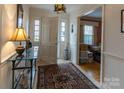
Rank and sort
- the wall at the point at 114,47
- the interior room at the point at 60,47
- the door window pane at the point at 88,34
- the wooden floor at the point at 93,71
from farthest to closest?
1. the door window pane at the point at 88,34
2. the wooden floor at the point at 93,71
3. the wall at the point at 114,47
4. the interior room at the point at 60,47

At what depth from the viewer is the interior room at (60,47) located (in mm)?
2746

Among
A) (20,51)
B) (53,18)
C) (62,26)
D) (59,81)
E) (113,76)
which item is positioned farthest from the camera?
(62,26)

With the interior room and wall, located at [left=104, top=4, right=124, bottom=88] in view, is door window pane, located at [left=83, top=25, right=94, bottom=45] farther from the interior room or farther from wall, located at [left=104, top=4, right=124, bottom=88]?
wall, located at [left=104, top=4, right=124, bottom=88]

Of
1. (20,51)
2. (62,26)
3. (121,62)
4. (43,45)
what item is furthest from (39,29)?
(121,62)

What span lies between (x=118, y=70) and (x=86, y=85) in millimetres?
1170

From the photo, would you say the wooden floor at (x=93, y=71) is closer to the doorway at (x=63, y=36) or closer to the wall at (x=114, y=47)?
the wall at (x=114, y=47)

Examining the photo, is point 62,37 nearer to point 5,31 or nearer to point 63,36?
point 63,36

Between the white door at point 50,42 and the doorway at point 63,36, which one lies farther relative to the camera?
the doorway at point 63,36

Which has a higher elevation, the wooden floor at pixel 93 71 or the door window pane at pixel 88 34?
the door window pane at pixel 88 34

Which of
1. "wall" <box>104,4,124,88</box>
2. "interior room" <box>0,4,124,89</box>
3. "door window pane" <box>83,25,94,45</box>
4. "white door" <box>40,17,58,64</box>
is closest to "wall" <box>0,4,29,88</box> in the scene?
"interior room" <box>0,4,124,89</box>

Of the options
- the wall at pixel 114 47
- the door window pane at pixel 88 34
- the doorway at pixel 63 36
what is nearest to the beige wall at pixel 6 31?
the wall at pixel 114 47

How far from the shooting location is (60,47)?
331 inches

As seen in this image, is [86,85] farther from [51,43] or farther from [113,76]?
[51,43]

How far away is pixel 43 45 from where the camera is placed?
693 cm
